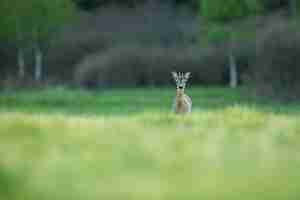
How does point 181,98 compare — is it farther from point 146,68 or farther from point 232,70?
point 146,68

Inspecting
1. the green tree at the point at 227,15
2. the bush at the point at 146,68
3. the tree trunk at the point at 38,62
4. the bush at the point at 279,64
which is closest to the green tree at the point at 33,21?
the tree trunk at the point at 38,62

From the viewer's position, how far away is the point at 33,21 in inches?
1957

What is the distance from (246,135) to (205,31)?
128 feet

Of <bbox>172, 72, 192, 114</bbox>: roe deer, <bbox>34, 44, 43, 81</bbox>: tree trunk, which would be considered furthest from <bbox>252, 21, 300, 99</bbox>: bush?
<bbox>34, 44, 43, 81</bbox>: tree trunk

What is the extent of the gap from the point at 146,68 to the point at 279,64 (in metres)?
14.4

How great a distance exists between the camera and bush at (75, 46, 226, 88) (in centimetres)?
4894

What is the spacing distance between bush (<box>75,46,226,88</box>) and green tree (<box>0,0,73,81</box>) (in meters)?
4.04

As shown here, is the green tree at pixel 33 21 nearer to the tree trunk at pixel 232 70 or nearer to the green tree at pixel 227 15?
the green tree at pixel 227 15

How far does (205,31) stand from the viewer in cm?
4769

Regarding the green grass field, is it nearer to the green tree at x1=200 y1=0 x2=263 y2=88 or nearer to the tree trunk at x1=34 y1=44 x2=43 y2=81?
the green tree at x1=200 y1=0 x2=263 y2=88

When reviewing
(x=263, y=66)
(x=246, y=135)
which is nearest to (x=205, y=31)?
(x=263, y=66)

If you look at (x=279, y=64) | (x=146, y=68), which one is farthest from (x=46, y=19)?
(x=279, y=64)

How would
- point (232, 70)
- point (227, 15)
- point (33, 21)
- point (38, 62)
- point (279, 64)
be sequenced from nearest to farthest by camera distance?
1. point (279, 64)
2. point (227, 15)
3. point (232, 70)
4. point (33, 21)
5. point (38, 62)

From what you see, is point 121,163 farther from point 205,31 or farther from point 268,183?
point 205,31
